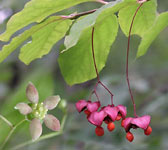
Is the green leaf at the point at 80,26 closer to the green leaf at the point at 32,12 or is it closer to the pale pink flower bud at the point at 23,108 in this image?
the green leaf at the point at 32,12

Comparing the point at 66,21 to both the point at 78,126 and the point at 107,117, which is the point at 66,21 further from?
the point at 78,126

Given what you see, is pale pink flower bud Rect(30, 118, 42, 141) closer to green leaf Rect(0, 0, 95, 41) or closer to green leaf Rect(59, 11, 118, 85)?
green leaf Rect(59, 11, 118, 85)

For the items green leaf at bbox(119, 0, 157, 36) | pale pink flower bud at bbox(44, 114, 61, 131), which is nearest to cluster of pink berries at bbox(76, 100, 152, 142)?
pale pink flower bud at bbox(44, 114, 61, 131)

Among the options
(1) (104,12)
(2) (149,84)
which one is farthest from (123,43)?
(1) (104,12)

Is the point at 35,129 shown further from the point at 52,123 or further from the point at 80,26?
the point at 80,26

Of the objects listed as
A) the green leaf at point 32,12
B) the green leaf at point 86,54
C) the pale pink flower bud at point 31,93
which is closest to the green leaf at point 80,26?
the green leaf at point 32,12
